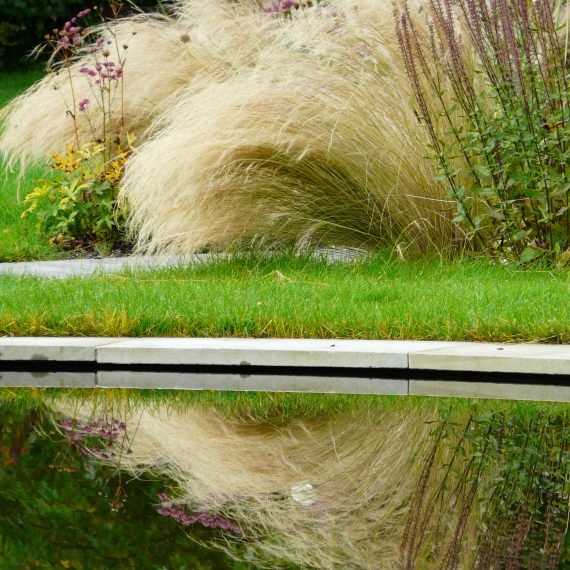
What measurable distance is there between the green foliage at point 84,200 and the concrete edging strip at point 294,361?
3.38m

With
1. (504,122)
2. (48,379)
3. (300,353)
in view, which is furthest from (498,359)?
(504,122)

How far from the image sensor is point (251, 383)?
6062mm

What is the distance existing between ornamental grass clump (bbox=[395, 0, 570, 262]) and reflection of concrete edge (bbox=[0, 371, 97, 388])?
286cm

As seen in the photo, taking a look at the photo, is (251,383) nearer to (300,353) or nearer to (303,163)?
(300,353)

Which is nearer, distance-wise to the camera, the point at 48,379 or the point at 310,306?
the point at 48,379

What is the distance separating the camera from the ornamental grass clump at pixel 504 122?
26.0 feet

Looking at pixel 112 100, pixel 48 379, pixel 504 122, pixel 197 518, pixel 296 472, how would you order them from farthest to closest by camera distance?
1. pixel 112 100
2. pixel 504 122
3. pixel 48 379
4. pixel 296 472
5. pixel 197 518

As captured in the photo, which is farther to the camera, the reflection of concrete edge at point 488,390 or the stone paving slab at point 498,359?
the stone paving slab at point 498,359

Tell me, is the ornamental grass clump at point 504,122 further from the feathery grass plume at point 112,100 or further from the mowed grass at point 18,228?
the mowed grass at point 18,228

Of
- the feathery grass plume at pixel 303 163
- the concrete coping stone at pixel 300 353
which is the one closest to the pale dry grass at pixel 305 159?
the feathery grass plume at pixel 303 163

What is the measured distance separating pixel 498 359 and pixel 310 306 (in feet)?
4.26

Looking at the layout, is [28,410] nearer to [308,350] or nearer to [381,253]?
[308,350]

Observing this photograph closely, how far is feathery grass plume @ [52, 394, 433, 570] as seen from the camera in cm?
385

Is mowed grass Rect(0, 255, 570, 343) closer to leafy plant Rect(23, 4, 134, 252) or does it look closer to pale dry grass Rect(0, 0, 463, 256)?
pale dry grass Rect(0, 0, 463, 256)
